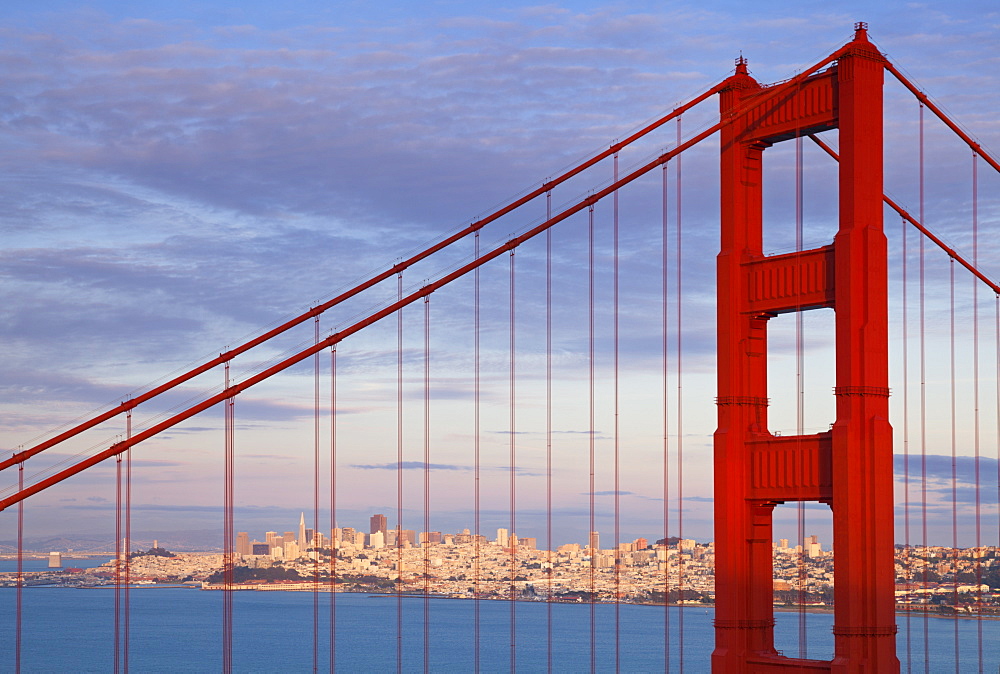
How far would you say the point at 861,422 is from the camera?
22.3 metres

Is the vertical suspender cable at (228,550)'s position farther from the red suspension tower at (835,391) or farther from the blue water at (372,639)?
the blue water at (372,639)

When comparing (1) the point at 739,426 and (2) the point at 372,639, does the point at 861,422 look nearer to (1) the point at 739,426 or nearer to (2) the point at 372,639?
(1) the point at 739,426

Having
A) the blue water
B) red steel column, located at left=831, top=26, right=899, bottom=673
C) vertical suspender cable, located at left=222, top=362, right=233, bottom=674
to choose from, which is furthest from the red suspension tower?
the blue water

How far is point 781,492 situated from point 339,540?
67.3 metres

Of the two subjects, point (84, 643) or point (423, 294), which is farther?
point (84, 643)

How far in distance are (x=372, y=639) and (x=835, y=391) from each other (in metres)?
117

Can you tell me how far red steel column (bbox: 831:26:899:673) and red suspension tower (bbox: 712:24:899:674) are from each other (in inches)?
0.9

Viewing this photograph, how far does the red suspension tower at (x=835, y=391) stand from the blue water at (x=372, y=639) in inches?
3097


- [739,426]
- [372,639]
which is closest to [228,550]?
[739,426]

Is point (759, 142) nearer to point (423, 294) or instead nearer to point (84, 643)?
point (423, 294)

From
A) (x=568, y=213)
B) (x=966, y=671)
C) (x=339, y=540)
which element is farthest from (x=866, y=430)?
(x=966, y=671)

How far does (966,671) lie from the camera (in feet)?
342

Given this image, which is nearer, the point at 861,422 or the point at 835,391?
the point at 861,422

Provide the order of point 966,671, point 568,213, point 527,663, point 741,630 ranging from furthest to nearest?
point 527,663
point 966,671
point 568,213
point 741,630
